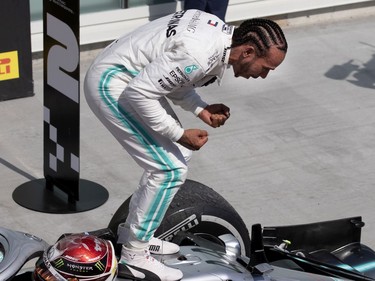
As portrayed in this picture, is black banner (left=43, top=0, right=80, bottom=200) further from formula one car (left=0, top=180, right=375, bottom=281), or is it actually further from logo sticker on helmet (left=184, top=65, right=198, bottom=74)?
logo sticker on helmet (left=184, top=65, right=198, bottom=74)

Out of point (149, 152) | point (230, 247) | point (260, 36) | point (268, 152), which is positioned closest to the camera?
point (260, 36)

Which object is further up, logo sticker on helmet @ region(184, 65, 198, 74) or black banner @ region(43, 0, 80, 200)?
logo sticker on helmet @ region(184, 65, 198, 74)

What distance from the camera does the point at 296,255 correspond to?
5.37 meters

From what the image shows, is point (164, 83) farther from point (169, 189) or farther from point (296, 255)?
point (296, 255)

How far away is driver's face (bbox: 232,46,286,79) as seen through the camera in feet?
16.1

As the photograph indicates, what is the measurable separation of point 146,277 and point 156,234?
0.66 m

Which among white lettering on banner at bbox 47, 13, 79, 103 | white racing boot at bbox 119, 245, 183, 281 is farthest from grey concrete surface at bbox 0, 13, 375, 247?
white racing boot at bbox 119, 245, 183, 281

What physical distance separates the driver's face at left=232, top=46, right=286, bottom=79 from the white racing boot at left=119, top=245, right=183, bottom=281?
0.96 m

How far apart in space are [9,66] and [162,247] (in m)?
3.72

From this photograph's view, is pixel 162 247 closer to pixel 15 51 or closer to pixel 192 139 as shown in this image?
pixel 192 139

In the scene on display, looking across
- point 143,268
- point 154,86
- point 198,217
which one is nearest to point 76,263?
point 143,268

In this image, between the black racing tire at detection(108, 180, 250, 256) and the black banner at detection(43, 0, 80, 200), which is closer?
the black racing tire at detection(108, 180, 250, 256)

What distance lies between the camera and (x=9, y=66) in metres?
8.49

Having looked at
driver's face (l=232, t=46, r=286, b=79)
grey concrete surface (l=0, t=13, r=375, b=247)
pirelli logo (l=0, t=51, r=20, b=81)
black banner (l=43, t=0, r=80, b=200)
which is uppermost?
driver's face (l=232, t=46, r=286, b=79)
